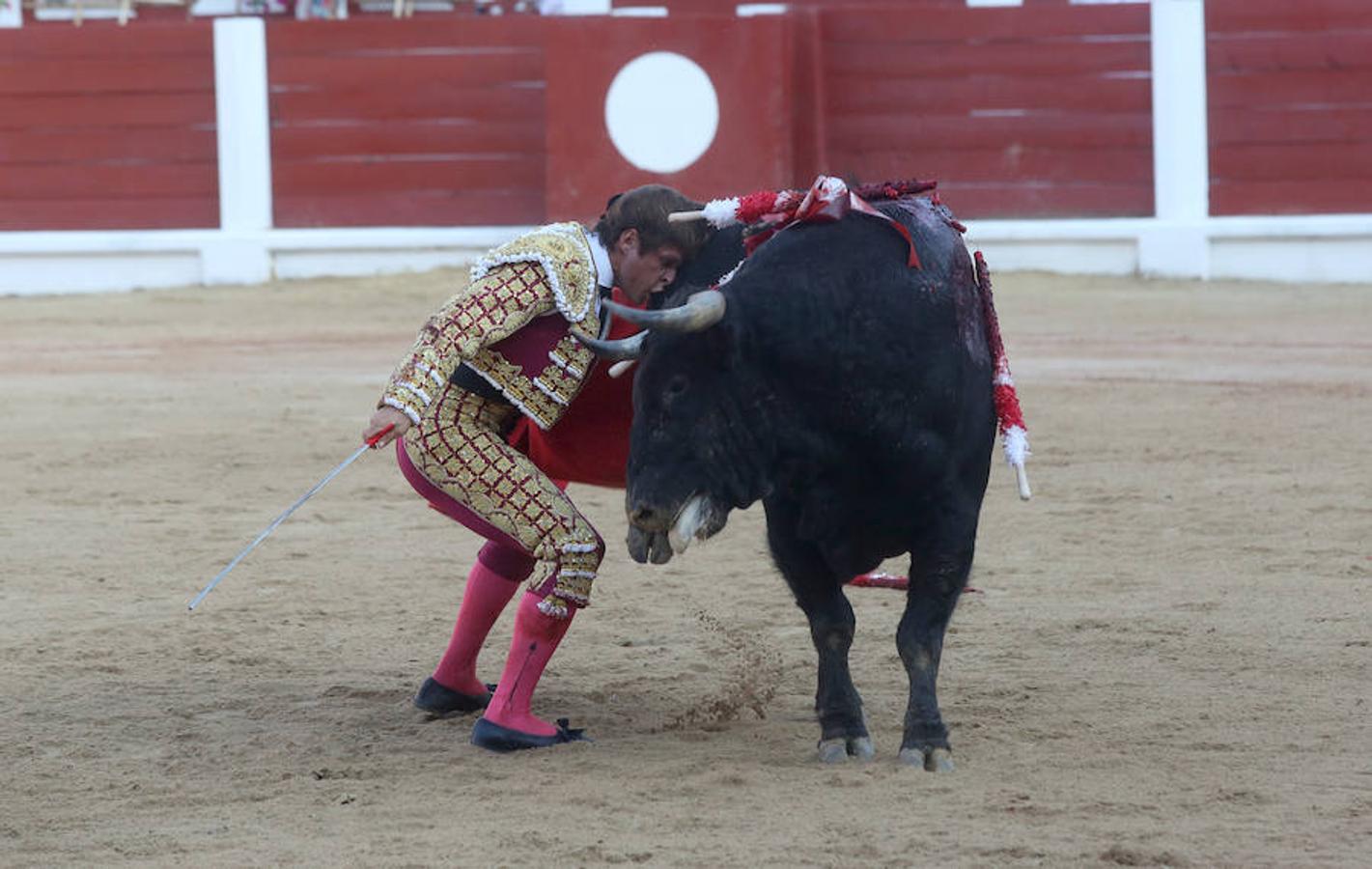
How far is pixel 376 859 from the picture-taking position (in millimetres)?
2525

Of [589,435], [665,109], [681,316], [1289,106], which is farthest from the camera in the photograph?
[665,109]

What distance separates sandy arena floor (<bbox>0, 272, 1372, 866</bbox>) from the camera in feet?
8.64

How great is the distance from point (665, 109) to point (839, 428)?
24.7 ft

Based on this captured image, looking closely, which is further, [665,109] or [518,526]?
[665,109]

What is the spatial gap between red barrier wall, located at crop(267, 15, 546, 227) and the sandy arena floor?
3.70 meters

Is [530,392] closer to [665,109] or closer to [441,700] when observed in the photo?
[441,700]

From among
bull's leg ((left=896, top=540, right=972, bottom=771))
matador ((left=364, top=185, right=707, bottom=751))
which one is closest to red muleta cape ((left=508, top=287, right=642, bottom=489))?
matador ((left=364, top=185, right=707, bottom=751))

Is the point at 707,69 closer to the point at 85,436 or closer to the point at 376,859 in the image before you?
the point at 85,436

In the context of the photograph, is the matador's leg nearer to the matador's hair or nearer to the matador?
the matador

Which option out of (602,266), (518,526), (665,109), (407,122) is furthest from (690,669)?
(407,122)

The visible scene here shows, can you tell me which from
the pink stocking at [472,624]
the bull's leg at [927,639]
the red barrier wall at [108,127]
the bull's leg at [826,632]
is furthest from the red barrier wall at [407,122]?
the bull's leg at [927,639]

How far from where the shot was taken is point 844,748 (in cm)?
300

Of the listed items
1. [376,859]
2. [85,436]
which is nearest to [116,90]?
[85,436]

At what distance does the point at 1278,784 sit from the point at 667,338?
3.40 ft
